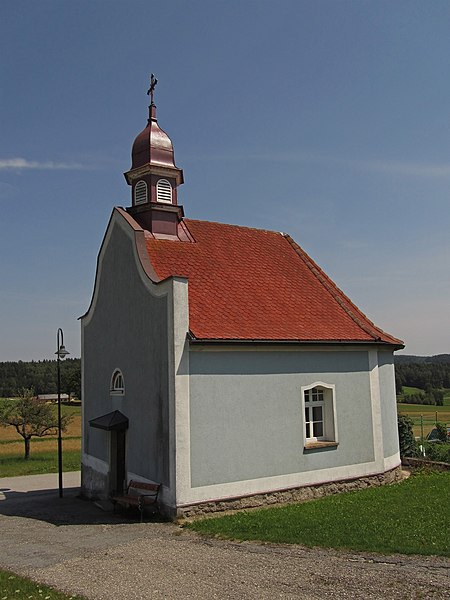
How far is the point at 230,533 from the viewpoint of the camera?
11055 mm

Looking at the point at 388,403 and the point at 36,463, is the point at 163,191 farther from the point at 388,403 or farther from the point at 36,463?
the point at 36,463

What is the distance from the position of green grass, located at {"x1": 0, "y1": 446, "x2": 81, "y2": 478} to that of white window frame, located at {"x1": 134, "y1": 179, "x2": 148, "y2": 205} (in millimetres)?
16732

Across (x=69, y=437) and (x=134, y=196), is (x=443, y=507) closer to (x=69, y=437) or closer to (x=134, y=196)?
(x=134, y=196)

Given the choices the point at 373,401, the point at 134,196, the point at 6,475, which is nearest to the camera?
the point at 373,401

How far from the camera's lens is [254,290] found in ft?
53.2

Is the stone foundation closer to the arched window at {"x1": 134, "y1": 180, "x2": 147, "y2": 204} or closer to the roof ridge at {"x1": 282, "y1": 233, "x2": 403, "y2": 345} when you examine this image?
the roof ridge at {"x1": 282, "y1": 233, "x2": 403, "y2": 345}

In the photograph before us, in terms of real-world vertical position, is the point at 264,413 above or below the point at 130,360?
below

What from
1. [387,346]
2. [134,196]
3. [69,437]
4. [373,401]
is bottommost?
[69,437]

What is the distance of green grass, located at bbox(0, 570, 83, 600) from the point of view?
7.72 meters

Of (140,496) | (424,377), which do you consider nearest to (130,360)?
(140,496)

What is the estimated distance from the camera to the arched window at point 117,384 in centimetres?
1576

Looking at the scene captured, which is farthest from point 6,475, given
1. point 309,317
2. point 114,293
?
point 309,317

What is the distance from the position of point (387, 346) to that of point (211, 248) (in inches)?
245

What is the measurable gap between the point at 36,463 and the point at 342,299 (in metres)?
21.7
